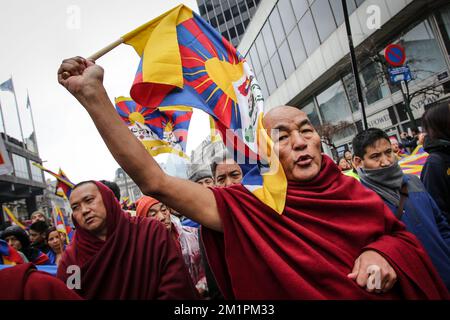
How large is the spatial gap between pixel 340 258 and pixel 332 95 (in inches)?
677

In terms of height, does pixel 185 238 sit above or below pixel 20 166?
below

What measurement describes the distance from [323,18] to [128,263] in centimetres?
1618

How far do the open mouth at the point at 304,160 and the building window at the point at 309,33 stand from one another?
16.4 m

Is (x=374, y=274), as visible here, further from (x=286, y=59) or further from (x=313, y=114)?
(x=286, y=59)

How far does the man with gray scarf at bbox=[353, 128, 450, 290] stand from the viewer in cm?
163

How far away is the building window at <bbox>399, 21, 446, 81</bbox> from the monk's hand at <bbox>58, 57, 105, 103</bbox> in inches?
537

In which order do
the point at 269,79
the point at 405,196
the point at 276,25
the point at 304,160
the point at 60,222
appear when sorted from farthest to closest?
the point at 269,79
the point at 276,25
the point at 60,222
the point at 405,196
the point at 304,160

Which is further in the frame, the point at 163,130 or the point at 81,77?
the point at 163,130

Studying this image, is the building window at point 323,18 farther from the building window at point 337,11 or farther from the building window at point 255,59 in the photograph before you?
the building window at point 255,59

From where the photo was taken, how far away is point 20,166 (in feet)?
94.2

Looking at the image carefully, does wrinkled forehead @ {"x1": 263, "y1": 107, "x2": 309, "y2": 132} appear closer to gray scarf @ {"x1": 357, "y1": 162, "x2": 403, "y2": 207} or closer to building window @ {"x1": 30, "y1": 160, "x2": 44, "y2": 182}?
gray scarf @ {"x1": 357, "y1": 162, "x2": 403, "y2": 207}

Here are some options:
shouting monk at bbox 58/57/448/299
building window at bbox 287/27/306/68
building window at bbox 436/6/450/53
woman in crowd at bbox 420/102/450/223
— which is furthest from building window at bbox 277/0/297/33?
shouting monk at bbox 58/57/448/299

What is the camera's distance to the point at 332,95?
16.9m

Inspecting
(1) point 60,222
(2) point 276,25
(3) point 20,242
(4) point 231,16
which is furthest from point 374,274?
(4) point 231,16
